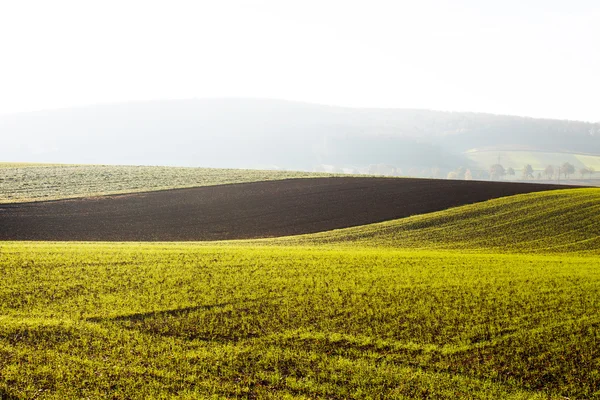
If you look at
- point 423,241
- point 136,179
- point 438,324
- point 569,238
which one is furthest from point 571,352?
point 136,179

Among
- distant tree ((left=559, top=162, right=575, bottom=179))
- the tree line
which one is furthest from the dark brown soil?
the tree line

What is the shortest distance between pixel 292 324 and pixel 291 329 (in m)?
0.37

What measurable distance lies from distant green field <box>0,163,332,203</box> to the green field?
81.0ft

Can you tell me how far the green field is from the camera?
1035 cm

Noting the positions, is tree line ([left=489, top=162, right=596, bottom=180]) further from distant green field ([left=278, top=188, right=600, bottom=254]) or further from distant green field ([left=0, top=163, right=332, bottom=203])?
distant green field ([left=278, top=188, right=600, bottom=254])

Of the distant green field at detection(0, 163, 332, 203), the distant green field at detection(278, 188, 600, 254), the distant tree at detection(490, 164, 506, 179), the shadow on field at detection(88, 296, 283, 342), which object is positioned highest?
the distant tree at detection(490, 164, 506, 179)

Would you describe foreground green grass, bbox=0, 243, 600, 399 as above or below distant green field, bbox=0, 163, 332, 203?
below

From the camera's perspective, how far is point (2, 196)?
43500 millimetres

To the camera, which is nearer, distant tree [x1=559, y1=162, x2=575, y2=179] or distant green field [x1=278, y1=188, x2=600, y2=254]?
distant green field [x1=278, y1=188, x2=600, y2=254]

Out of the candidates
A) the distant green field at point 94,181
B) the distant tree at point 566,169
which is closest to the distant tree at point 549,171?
the distant tree at point 566,169

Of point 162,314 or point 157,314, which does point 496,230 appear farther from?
point 157,314

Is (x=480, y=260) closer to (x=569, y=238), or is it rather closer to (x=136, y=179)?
(x=569, y=238)

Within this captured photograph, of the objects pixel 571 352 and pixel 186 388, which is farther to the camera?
pixel 571 352

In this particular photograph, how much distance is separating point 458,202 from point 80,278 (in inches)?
1251
